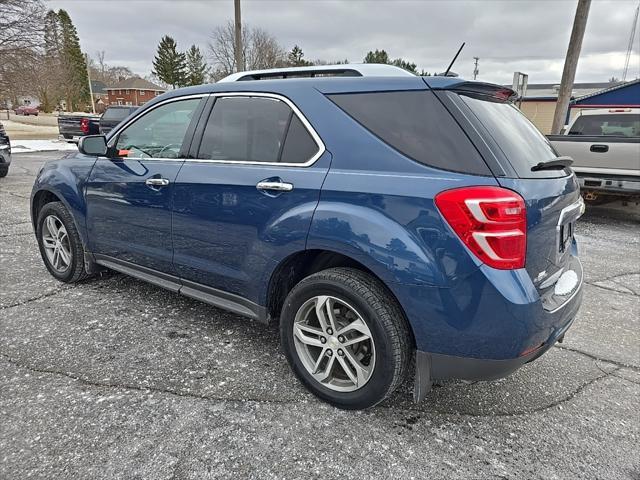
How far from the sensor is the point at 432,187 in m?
2.07

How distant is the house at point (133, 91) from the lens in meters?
75.4

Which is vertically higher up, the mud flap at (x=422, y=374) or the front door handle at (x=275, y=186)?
the front door handle at (x=275, y=186)

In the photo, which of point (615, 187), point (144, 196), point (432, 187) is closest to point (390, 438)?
point (432, 187)

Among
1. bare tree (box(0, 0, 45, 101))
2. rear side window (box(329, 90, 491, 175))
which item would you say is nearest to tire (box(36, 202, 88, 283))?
rear side window (box(329, 90, 491, 175))

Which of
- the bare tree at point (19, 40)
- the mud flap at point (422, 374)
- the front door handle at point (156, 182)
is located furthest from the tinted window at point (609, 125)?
the bare tree at point (19, 40)

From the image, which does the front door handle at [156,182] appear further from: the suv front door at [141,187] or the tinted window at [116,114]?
the tinted window at [116,114]

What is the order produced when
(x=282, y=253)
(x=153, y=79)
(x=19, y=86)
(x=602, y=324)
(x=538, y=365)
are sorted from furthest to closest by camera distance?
(x=153, y=79) < (x=19, y=86) < (x=602, y=324) < (x=538, y=365) < (x=282, y=253)

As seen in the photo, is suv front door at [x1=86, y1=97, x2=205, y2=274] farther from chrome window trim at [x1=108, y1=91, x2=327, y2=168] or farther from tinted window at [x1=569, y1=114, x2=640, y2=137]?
tinted window at [x1=569, y1=114, x2=640, y2=137]

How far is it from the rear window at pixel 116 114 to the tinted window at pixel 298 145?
16.7 meters

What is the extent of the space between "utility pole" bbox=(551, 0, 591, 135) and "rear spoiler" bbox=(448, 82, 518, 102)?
952 centimetres

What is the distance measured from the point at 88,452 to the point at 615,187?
7.93m

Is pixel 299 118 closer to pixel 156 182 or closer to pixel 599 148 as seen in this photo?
pixel 156 182

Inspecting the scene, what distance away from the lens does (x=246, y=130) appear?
2.85m

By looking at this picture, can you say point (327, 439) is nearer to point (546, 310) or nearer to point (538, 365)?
point (546, 310)
